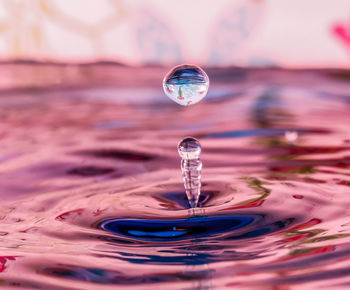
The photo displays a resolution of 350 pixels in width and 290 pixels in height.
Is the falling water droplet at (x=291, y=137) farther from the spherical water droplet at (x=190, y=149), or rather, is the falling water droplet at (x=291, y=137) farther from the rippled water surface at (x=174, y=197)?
the spherical water droplet at (x=190, y=149)

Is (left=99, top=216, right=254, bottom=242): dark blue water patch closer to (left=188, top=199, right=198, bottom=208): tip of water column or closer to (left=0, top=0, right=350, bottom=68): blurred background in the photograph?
(left=188, top=199, right=198, bottom=208): tip of water column

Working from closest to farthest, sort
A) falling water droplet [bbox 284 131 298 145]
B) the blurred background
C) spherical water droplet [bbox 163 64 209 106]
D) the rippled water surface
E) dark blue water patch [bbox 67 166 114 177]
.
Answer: the rippled water surface < spherical water droplet [bbox 163 64 209 106] < dark blue water patch [bbox 67 166 114 177] < falling water droplet [bbox 284 131 298 145] < the blurred background

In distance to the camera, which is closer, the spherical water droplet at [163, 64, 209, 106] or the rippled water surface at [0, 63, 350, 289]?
the rippled water surface at [0, 63, 350, 289]

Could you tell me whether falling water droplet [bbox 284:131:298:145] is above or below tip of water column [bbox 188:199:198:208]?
above

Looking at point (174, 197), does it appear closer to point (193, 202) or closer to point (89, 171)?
point (193, 202)

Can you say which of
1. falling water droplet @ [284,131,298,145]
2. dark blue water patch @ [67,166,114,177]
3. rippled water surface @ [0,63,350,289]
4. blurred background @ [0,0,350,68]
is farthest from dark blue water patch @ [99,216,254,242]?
blurred background @ [0,0,350,68]

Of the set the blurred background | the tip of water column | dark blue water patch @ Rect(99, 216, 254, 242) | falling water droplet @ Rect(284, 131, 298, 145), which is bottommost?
dark blue water patch @ Rect(99, 216, 254, 242)

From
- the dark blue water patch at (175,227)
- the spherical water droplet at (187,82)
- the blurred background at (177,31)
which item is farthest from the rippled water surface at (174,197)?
the blurred background at (177,31)

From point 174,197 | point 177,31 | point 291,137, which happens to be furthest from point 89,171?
point 177,31
